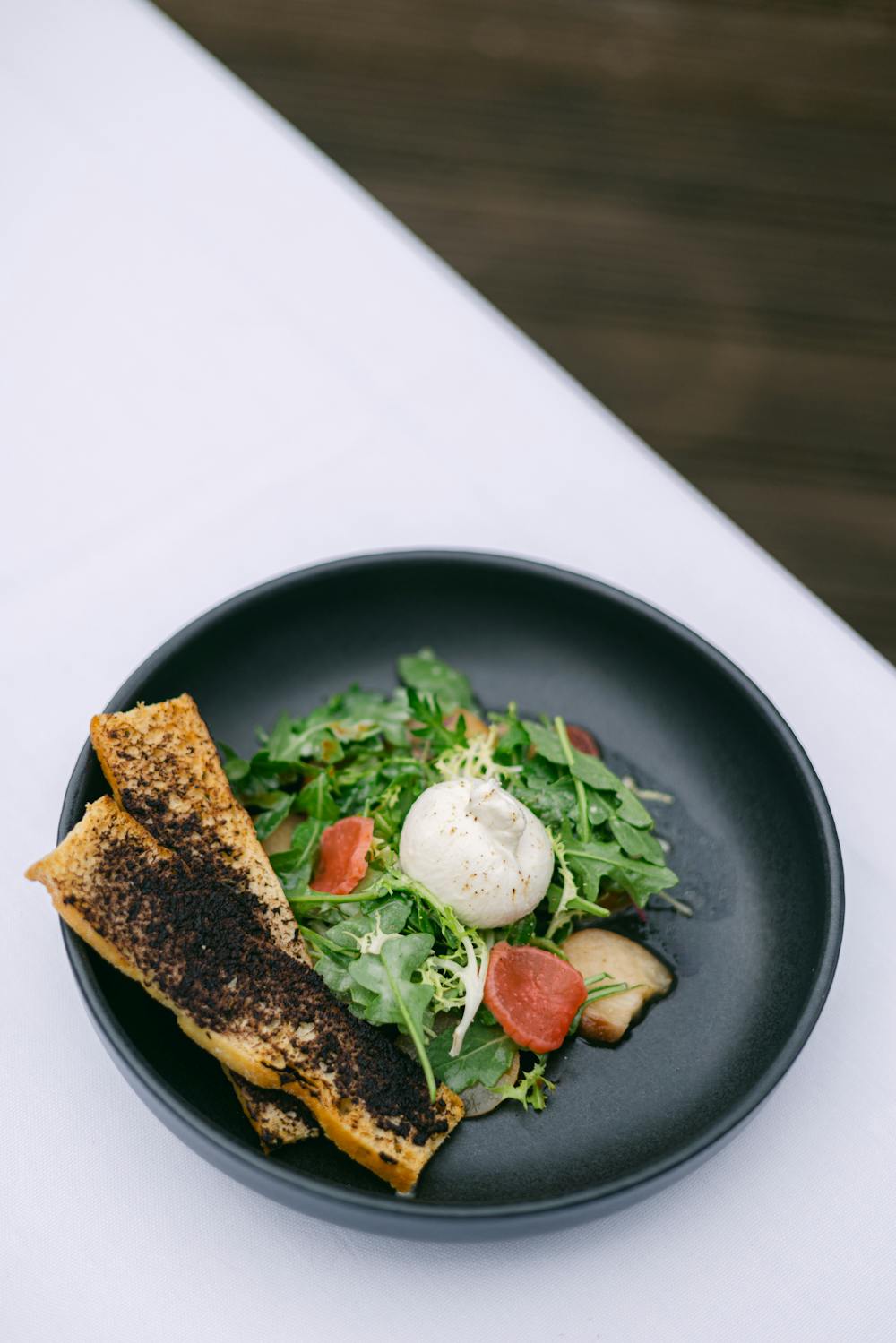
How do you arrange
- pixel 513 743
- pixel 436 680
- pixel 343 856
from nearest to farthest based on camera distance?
pixel 343 856 < pixel 513 743 < pixel 436 680

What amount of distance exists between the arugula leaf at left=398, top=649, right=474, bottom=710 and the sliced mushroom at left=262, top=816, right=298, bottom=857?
0.93ft

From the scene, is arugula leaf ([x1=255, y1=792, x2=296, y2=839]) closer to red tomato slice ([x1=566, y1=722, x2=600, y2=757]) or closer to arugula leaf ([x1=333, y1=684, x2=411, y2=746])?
arugula leaf ([x1=333, y1=684, x2=411, y2=746])

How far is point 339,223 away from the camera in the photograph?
2.34 m

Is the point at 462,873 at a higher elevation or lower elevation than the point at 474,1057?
higher

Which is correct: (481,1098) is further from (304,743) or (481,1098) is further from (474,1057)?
(304,743)

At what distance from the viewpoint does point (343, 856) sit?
160 cm

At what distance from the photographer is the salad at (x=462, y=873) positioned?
4.77 ft

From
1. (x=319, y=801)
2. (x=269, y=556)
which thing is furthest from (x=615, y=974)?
(x=269, y=556)

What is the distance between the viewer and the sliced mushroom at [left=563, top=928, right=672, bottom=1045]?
4.97ft

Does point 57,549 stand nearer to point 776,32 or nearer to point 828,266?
point 828,266

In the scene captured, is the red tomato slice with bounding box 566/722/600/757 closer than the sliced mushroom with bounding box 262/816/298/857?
No

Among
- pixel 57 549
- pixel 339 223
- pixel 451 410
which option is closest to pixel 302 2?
pixel 339 223

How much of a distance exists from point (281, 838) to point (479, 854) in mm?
326

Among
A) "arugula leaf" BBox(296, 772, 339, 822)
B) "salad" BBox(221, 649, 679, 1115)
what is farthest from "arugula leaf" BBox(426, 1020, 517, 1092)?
"arugula leaf" BBox(296, 772, 339, 822)
